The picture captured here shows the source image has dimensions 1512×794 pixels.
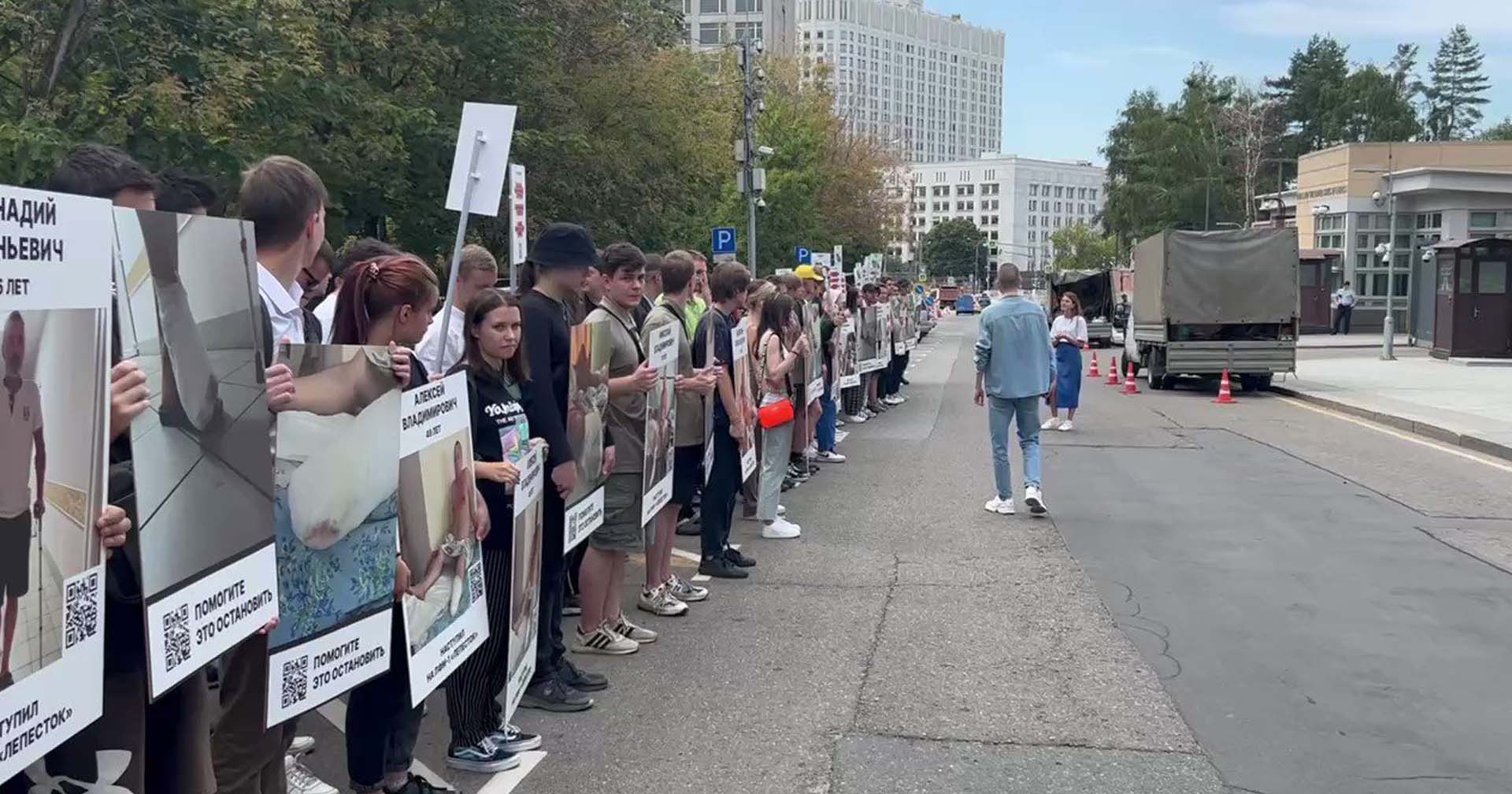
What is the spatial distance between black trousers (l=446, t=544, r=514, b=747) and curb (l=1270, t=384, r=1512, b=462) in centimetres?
1305

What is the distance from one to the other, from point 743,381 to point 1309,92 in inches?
3501

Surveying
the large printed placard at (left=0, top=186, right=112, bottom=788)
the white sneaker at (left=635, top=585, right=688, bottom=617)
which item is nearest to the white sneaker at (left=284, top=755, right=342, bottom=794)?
the large printed placard at (left=0, top=186, right=112, bottom=788)

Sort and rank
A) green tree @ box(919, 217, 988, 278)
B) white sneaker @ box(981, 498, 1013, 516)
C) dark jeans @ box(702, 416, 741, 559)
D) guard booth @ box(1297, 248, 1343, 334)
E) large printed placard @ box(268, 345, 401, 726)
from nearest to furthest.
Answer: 1. large printed placard @ box(268, 345, 401, 726)
2. dark jeans @ box(702, 416, 741, 559)
3. white sneaker @ box(981, 498, 1013, 516)
4. guard booth @ box(1297, 248, 1343, 334)
5. green tree @ box(919, 217, 988, 278)

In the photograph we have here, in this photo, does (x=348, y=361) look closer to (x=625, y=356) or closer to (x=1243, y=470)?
(x=625, y=356)

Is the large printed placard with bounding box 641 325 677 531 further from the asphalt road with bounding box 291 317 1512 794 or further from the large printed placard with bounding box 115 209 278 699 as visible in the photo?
the large printed placard with bounding box 115 209 278 699

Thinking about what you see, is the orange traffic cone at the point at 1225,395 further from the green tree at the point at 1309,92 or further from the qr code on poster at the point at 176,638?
the green tree at the point at 1309,92

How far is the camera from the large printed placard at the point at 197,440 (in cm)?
277

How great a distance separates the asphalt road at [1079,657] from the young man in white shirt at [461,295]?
1587 millimetres

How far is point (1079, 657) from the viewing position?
249 inches

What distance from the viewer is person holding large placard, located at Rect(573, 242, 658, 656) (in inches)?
238

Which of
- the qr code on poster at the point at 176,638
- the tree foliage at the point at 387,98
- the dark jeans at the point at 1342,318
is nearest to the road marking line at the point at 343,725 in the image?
the qr code on poster at the point at 176,638

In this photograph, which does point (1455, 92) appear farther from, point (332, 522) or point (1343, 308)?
point (332, 522)

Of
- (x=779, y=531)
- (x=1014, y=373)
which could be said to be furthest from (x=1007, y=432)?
(x=779, y=531)

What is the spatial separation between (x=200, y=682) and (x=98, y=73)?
353 inches
